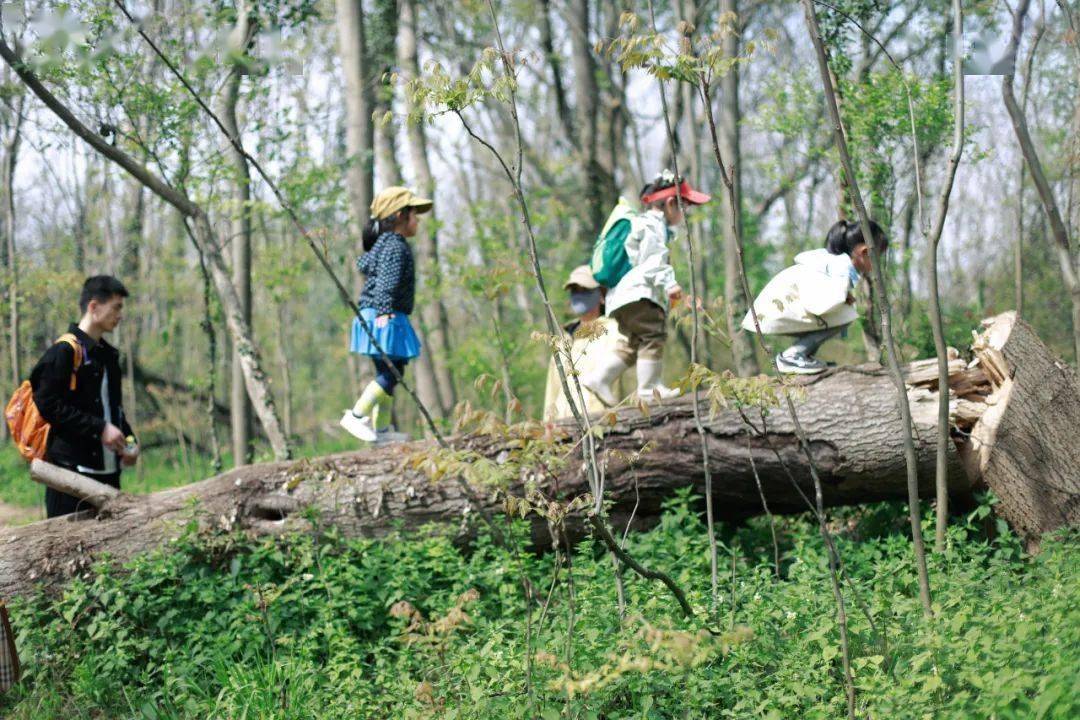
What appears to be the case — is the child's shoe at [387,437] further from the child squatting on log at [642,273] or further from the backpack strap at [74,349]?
the backpack strap at [74,349]

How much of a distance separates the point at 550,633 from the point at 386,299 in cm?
312

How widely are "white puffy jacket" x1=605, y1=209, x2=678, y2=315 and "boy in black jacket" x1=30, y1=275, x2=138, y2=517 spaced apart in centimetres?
329

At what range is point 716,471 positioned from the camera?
5.67 metres

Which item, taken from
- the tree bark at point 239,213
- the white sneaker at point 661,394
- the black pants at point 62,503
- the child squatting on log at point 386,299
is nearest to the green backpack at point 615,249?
the white sneaker at point 661,394

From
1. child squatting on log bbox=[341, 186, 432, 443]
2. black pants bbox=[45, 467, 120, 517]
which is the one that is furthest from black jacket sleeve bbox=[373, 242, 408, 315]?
black pants bbox=[45, 467, 120, 517]

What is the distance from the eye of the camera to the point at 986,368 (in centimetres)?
558

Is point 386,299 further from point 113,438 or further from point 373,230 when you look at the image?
point 113,438

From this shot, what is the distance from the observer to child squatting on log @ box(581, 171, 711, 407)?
664 centimetres

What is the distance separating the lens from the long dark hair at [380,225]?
6887mm

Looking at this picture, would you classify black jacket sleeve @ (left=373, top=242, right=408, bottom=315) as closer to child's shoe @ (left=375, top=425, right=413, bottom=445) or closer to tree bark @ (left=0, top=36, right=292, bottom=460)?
child's shoe @ (left=375, top=425, right=413, bottom=445)

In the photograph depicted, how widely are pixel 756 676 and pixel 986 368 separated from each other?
2733mm

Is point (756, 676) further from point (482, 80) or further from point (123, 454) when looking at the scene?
point (123, 454)

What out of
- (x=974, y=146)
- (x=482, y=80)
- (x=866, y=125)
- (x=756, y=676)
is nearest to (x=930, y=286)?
(x=756, y=676)

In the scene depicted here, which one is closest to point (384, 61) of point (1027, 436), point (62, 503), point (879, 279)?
point (62, 503)
